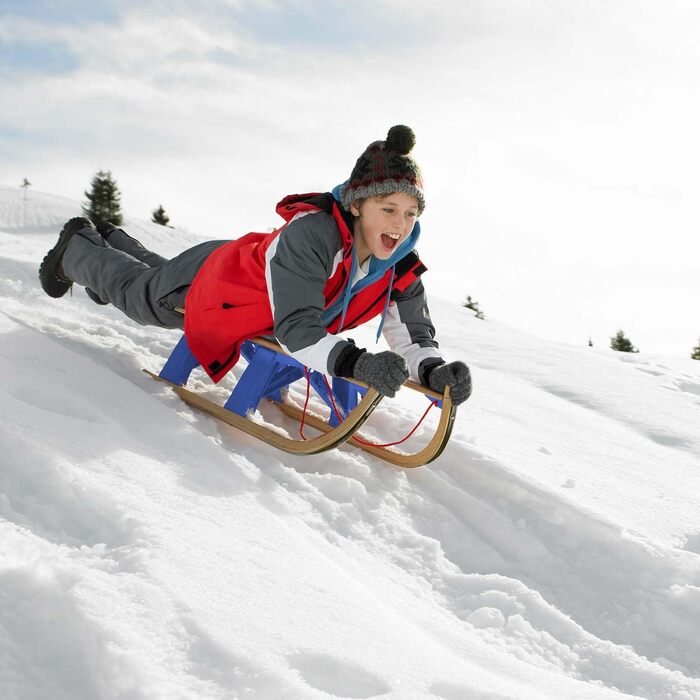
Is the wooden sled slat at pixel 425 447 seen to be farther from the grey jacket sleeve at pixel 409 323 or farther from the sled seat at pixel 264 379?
the grey jacket sleeve at pixel 409 323

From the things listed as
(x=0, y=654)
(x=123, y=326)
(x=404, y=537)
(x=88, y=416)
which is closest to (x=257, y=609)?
(x=0, y=654)

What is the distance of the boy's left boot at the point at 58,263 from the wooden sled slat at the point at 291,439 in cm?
104

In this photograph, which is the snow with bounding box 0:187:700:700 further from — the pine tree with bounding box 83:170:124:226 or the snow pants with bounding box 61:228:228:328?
the pine tree with bounding box 83:170:124:226

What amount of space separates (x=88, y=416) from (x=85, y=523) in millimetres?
659

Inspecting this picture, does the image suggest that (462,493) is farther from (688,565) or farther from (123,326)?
(123,326)

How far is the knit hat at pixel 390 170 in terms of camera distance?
8.38 ft

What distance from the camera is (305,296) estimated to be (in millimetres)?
2490

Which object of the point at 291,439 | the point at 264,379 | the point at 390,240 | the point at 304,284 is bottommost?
the point at 291,439

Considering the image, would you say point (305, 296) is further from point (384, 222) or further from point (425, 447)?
point (425, 447)

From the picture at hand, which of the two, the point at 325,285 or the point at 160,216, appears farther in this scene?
the point at 160,216

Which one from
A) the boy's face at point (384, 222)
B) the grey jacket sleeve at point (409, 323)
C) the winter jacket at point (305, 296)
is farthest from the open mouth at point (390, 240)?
the grey jacket sleeve at point (409, 323)

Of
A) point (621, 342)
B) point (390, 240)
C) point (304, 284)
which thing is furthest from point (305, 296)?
point (621, 342)

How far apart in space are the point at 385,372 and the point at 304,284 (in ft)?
1.51

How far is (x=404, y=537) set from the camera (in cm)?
222
